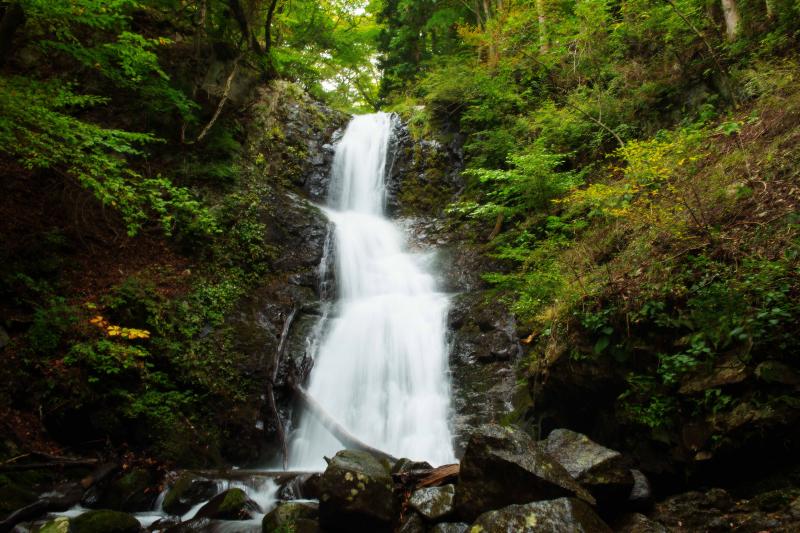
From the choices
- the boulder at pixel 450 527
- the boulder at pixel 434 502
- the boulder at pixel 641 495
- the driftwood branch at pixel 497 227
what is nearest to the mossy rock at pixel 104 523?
the boulder at pixel 434 502

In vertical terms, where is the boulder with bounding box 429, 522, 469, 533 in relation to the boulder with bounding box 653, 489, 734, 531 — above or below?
below

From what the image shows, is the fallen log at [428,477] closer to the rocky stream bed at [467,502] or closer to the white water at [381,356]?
the rocky stream bed at [467,502]

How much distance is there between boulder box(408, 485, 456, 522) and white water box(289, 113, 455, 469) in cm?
251

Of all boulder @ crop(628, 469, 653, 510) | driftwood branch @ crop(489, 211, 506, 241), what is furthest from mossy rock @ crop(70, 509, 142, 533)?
driftwood branch @ crop(489, 211, 506, 241)

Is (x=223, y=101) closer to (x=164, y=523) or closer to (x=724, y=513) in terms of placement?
(x=164, y=523)

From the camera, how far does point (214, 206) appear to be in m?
9.84

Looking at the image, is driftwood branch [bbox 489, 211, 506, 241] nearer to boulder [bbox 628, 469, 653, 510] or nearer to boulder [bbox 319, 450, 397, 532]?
boulder [bbox 628, 469, 653, 510]

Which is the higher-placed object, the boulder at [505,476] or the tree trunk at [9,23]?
the tree trunk at [9,23]

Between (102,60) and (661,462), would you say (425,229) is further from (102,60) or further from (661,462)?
(661,462)

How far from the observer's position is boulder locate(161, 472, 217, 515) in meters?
5.15

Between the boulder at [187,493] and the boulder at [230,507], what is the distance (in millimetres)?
306

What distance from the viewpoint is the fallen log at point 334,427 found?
6.01 metres

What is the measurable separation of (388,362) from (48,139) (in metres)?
6.15

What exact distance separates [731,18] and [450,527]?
9.24 meters
